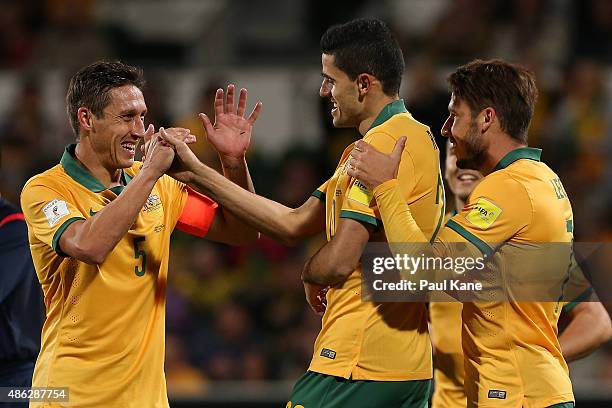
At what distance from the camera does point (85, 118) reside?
4719 mm

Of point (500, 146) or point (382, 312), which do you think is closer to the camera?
point (382, 312)

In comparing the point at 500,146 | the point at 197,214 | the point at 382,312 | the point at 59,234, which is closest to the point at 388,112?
the point at 500,146

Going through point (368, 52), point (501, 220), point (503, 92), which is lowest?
point (501, 220)

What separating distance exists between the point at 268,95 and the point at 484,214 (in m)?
6.25

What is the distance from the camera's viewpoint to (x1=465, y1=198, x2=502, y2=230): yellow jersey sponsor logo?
14.2ft

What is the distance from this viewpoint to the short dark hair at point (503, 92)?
4.55m

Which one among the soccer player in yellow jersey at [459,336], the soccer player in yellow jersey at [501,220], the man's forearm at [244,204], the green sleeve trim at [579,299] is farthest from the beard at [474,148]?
the green sleeve trim at [579,299]

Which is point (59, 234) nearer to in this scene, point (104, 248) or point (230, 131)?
point (104, 248)

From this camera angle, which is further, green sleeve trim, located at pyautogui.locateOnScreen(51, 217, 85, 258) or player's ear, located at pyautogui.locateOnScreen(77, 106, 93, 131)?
player's ear, located at pyautogui.locateOnScreen(77, 106, 93, 131)

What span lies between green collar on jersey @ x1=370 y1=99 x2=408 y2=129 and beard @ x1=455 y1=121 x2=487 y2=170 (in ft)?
0.98

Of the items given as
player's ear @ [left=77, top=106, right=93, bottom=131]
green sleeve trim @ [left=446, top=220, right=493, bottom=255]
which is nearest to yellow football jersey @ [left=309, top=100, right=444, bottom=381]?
green sleeve trim @ [left=446, top=220, right=493, bottom=255]

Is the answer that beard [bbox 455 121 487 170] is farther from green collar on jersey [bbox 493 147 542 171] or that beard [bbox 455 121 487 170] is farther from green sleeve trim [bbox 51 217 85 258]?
green sleeve trim [bbox 51 217 85 258]

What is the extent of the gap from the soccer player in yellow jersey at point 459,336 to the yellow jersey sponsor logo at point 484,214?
2.68ft

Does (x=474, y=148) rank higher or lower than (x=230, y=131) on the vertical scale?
lower
